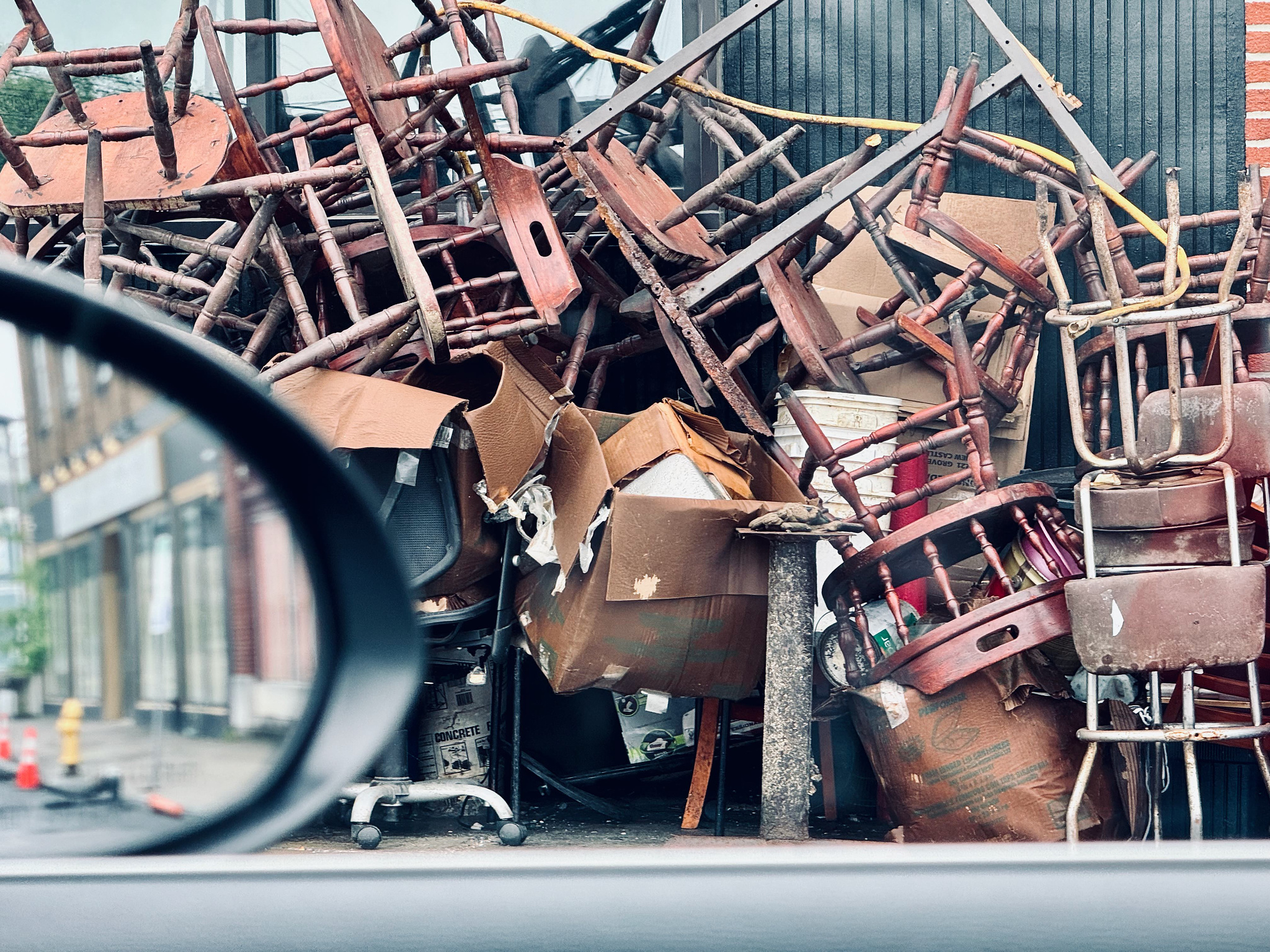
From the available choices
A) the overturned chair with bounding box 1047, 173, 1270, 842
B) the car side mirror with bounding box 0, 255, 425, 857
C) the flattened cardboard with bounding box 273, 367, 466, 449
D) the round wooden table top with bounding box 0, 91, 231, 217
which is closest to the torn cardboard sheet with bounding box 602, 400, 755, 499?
the flattened cardboard with bounding box 273, 367, 466, 449

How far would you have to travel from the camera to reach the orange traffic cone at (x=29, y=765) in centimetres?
75

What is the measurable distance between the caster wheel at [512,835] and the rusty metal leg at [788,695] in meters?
0.61

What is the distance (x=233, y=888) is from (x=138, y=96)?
10.8 feet

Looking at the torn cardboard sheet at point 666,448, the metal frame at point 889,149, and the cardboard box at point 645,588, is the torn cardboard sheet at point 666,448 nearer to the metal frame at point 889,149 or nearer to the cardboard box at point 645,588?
the cardboard box at point 645,588

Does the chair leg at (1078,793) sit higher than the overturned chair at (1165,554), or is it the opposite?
the overturned chair at (1165,554)

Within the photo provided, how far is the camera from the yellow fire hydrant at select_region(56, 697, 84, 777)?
0.74 m

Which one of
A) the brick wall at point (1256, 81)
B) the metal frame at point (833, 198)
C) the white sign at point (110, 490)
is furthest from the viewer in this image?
the brick wall at point (1256, 81)

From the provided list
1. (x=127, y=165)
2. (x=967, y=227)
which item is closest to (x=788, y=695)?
(x=967, y=227)

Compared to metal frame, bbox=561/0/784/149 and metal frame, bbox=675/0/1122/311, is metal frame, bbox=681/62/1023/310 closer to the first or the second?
metal frame, bbox=675/0/1122/311

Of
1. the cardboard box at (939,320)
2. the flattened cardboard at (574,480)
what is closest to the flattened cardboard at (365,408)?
the flattened cardboard at (574,480)

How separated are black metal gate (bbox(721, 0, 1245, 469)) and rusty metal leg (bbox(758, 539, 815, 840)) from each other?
69.8 inches

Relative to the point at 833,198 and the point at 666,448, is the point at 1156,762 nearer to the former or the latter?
the point at 666,448

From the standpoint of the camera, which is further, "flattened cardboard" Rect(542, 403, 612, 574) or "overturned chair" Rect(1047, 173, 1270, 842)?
"flattened cardboard" Rect(542, 403, 612, 574)

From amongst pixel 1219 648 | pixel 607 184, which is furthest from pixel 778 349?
pixel 1219 648
